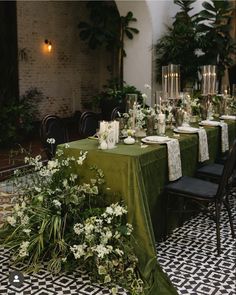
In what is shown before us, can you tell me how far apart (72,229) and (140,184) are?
62 cm

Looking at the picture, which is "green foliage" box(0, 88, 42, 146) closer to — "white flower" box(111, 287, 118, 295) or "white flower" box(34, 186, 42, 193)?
"white flower" box(34, 186, 42, 193)

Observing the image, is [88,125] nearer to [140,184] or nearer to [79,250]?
[140,184]

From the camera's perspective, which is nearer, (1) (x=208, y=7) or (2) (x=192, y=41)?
(2) (x=192, y=41)

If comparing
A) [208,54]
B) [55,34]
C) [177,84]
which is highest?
[55,34]

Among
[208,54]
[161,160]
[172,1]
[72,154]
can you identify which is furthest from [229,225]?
[172,1]

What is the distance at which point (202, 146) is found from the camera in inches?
171

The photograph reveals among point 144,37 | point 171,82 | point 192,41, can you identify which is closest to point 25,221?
point 171,82

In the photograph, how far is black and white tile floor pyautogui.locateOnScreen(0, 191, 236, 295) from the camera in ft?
9.96

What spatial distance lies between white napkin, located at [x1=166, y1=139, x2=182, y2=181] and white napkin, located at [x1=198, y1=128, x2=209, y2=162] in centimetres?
50

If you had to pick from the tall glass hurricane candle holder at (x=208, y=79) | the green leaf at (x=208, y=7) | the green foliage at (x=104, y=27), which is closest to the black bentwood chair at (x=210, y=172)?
the tall glass hurricane candle holder at (x=208, y=79)

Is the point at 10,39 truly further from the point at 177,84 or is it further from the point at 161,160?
the point at 161,160

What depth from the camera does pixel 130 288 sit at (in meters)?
3.00

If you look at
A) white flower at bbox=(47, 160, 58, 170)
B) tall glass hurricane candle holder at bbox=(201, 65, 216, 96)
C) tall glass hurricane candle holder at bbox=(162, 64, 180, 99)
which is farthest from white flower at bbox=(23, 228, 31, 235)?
tall glass hurricane candle holder at bbox=(201, 65, 216, 96)

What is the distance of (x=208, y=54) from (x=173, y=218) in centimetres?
527
